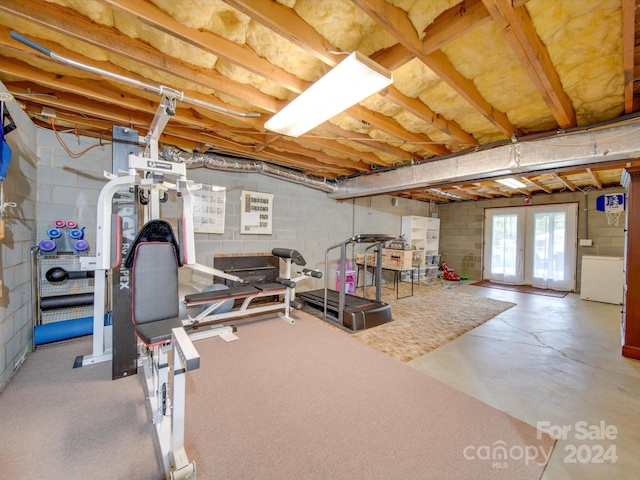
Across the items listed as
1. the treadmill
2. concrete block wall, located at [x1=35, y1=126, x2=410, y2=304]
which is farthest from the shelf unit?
the treadmill

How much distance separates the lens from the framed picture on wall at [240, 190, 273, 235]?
4.46m

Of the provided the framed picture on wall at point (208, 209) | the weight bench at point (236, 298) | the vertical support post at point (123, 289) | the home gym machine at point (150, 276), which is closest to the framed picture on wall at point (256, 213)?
the framed picture on wall at point (208, 209)

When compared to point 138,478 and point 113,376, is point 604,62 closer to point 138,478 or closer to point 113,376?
point 138,478

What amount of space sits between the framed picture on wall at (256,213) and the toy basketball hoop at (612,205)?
6778 millimetres

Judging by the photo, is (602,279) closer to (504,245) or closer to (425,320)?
(504,245)

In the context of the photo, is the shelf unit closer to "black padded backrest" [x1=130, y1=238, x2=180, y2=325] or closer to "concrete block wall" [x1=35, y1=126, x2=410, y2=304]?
"concrete block wall" [x1=35, y1=126, x2=410, y2=304]

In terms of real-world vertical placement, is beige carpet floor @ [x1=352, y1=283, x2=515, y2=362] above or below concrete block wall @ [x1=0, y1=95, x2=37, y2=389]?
below

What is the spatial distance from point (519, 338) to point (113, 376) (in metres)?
4.37

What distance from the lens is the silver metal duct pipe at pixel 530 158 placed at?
249 centimetres

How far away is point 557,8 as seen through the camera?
4.91 ft

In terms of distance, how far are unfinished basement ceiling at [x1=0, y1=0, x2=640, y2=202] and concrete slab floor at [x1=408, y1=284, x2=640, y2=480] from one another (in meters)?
2.05

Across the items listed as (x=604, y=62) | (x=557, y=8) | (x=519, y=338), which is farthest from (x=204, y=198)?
(x=519, y=338)

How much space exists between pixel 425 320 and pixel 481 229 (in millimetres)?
4944

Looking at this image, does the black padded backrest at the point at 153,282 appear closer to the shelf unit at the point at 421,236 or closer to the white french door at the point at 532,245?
the shelf unit at the point at 421,236
